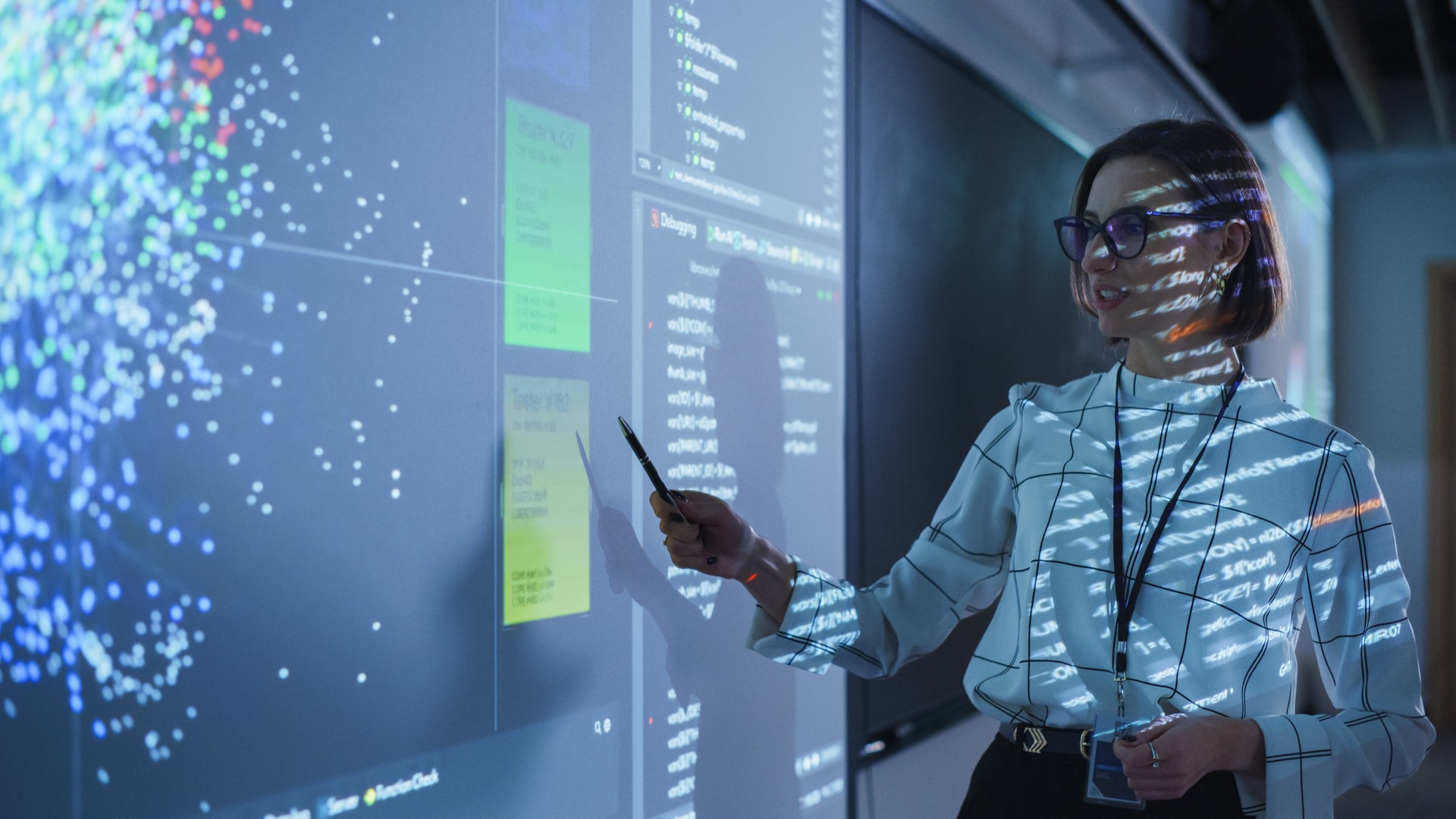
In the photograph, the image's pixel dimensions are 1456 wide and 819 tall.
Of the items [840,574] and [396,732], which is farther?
[840,574]

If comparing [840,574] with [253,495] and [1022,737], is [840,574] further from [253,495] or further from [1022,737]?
[253,495]

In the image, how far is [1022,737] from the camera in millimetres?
1187

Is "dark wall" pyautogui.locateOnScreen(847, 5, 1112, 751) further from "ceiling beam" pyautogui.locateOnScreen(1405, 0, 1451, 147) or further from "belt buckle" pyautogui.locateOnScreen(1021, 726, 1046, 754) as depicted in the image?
"ceiling beam" pyautogui.locateOnScreen(1405, 0, 1451, 147)

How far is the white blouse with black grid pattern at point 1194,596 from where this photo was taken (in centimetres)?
111

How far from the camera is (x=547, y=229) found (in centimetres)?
113

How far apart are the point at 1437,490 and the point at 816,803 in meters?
5.33

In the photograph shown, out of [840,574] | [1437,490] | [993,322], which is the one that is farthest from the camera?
[1437,490]

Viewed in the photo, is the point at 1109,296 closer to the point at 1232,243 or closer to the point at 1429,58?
the point at 1232,243

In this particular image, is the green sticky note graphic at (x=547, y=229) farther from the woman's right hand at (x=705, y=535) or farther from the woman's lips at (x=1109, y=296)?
the woman's lips at (x=1109, y=296)

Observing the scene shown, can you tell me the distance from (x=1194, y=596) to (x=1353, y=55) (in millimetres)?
4355

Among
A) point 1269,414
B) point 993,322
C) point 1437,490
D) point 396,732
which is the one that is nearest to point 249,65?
point 396,732

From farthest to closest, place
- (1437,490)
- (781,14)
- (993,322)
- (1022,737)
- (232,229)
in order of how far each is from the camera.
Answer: (1437,490), (993,322), (781,14), (1022,737), (232,229)

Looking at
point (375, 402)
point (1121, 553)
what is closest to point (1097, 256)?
point (1121, 553)

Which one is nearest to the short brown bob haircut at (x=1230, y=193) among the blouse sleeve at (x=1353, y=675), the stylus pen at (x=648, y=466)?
the blouse sleeve at (x=1353, y=675)
